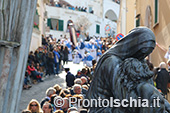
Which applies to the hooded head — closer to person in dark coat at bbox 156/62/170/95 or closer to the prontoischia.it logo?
the prontoischia.it logo

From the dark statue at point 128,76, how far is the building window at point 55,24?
200ft

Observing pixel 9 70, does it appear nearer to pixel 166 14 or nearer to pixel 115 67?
pixel 115 67

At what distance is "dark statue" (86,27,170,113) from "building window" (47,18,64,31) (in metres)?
61.1

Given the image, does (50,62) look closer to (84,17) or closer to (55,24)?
(55,24)

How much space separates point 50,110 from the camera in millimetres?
7102

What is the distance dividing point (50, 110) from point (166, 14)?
9808 mm

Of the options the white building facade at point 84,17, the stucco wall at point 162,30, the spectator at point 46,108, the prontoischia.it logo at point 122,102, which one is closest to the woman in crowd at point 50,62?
the stucco wall at point 162,30

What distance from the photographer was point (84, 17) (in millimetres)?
66062

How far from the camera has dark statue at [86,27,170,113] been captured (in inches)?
106

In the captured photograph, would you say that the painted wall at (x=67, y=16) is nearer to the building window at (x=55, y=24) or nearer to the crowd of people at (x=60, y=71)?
the building window at (x=55, y=24)

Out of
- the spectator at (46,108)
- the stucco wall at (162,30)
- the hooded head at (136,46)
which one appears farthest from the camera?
the stucco wall at (162,30)

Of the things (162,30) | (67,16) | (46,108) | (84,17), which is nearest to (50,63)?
(162,30)

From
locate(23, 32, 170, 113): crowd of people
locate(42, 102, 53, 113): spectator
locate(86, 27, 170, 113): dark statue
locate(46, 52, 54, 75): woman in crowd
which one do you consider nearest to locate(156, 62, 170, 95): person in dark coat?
locate(23, 32, 170, 113): crowd of people

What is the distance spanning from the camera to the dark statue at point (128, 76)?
2688 millimetres
